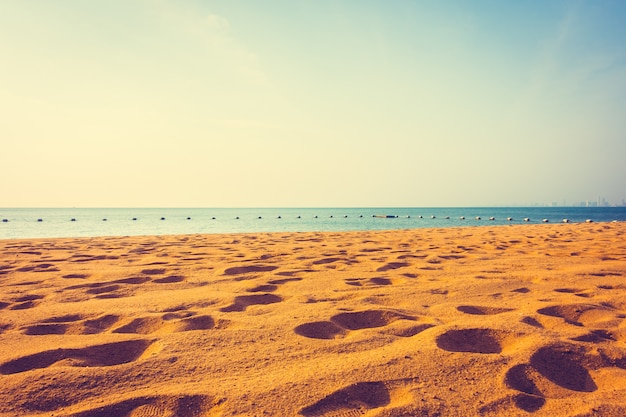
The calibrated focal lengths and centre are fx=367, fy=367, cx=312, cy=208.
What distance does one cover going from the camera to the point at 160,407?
1402 mm

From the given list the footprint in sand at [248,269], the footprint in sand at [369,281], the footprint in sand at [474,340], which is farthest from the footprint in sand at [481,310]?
the footprint in sand at [248,269]

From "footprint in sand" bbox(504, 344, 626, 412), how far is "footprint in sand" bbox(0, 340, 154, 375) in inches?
72.0

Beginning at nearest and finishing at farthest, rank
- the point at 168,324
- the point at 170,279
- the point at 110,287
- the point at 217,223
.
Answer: the point at 168,324 < the point at 110,287 < the point at 170,279 < the point at 217,223

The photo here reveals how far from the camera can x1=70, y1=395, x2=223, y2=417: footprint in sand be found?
1364mm

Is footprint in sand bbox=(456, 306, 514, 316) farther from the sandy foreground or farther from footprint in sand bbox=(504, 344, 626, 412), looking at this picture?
footprint in sand bbox=(504, 344, 626, 412)

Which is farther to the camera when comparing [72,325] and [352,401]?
[72,325]

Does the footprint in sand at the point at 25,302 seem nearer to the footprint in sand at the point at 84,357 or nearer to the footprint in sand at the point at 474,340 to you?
the footprint in sand at the point at 84,357

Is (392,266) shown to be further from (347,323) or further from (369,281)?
(347,323)

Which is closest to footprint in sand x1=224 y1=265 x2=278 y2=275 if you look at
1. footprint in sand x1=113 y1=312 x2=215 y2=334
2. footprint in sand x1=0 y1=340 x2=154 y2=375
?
footprint in sand x1=113 y1=312 x2=215 y2=334

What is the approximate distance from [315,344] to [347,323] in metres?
0.46

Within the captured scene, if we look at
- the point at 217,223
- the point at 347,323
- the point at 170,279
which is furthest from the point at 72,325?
the point at 217,223

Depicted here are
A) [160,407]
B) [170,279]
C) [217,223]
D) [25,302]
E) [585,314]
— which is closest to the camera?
[160,407]

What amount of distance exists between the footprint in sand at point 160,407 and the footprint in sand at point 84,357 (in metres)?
0.48

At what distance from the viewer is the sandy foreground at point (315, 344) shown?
145 centimetres
